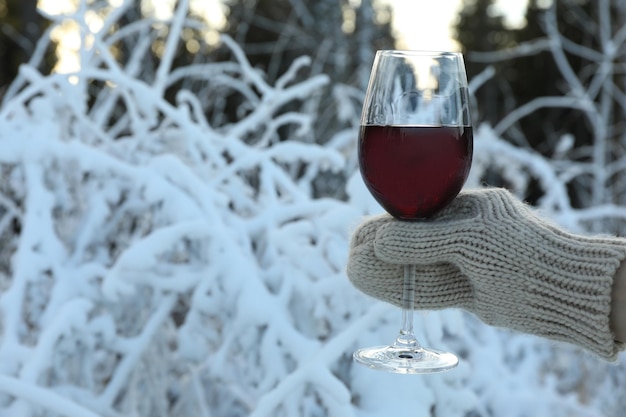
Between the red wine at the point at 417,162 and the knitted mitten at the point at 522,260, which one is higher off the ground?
the red wine at the point at 417,162

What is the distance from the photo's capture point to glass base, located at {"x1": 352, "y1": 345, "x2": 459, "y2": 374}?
1075 millimetres

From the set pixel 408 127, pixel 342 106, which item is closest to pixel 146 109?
pixel 408 127

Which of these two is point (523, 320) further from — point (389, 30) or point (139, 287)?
point (389, 30)

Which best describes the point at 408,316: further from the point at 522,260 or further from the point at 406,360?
the point at 522,260

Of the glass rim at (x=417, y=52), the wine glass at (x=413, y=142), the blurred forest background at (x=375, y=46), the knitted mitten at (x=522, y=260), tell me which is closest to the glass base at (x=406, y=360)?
the wine glass at (x=413, y=142)

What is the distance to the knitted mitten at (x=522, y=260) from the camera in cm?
110

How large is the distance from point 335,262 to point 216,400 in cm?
54

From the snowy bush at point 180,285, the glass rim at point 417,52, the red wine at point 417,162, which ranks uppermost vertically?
the glass rim at point 417,52

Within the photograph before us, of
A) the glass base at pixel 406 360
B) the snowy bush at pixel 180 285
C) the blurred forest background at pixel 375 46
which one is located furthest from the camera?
the blurred forest background at pixel 375 46

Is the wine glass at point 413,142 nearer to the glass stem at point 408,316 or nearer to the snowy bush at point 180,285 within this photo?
the glass stem at point 408,316

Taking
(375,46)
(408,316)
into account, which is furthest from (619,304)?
(375,46)

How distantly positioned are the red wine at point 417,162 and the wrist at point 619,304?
24 cm

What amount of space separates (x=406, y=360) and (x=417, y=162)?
0.88 ft

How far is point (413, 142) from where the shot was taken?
1.10 m
